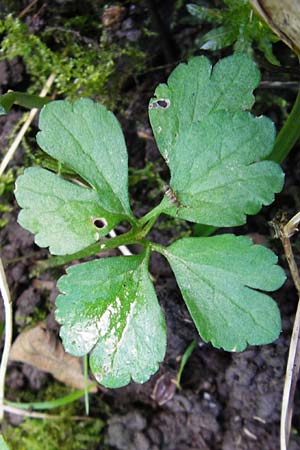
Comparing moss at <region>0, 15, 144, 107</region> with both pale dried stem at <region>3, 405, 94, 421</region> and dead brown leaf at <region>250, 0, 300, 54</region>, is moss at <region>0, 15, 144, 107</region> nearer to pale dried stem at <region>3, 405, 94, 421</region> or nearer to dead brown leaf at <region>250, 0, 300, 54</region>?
dead brown leaf at <region>250, 0, 300, 54</region>

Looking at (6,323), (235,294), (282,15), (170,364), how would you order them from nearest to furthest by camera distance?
(282,15), (235,294), (6,323), (170,364)

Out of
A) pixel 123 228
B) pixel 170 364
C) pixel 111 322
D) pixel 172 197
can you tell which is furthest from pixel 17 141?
pixel 170 364

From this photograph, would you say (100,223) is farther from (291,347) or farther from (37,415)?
(37,415)

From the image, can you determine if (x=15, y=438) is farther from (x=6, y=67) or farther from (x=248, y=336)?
(x=6, y=67)

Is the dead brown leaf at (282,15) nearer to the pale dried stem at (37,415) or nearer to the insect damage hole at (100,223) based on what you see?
the insect damage hole at (100,223)

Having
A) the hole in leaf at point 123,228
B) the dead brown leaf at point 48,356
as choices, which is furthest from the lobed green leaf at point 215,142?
the dead brown leaf at point 48,356

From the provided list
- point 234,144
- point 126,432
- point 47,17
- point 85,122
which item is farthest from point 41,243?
point 47,17
